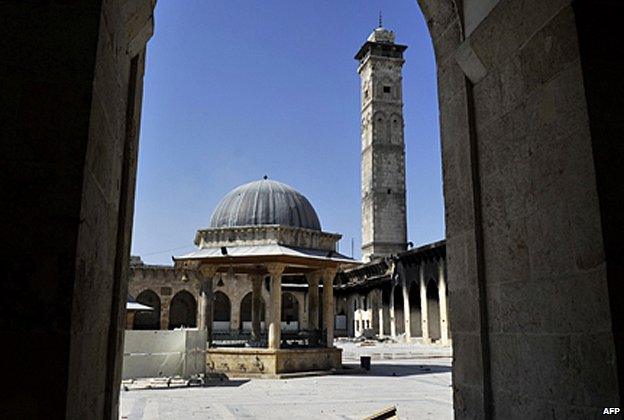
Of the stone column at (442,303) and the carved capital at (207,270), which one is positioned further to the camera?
the stone column at (442,303)

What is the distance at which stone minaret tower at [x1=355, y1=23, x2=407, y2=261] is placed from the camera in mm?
49062

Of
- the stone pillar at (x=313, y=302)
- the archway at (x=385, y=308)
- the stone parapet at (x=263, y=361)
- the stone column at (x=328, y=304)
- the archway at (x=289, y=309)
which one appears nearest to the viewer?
the stone parapet at (x=263, y=361)

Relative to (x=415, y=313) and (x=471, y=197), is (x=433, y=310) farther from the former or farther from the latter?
(x=471, y=197)

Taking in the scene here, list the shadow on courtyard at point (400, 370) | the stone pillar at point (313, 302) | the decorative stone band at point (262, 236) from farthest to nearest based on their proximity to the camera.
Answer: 1. the stone pillar at point (313, 302)
2. the decorative stone band at point (262, 236)
3. the shadow on courtyard at point (400, 370)

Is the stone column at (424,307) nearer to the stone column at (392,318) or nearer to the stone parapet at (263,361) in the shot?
the stone column at (392,318)

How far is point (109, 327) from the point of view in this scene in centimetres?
337

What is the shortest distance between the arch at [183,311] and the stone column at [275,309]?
25865 mm

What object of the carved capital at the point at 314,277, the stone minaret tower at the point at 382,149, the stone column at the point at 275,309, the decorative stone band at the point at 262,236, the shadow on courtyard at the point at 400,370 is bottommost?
the shadow on courtyard at the point at 400,370

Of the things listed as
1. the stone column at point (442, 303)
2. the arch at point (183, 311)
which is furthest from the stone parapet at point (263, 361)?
the arch at point (183, 311)

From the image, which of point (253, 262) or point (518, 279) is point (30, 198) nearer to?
point (518, 279)

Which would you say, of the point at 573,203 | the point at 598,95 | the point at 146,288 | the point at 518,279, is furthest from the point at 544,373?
the point at 146,288

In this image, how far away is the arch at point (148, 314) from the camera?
36.8 metres

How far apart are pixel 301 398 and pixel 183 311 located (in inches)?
1251

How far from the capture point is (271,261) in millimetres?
14406
